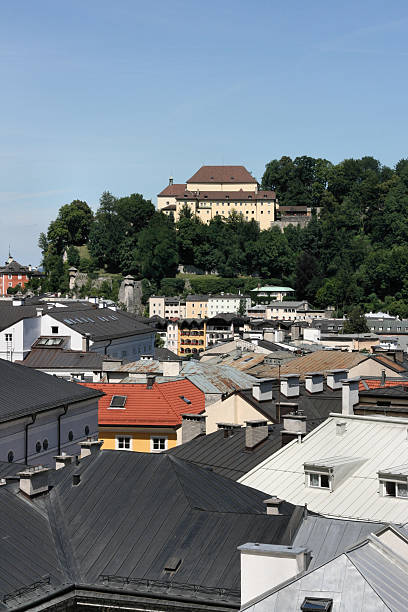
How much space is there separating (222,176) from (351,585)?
15743 cm

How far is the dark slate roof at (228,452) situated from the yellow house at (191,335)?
101m

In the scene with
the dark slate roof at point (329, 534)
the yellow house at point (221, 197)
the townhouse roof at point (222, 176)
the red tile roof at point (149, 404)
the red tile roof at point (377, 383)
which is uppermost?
the townhouse roof at point (222, 176)

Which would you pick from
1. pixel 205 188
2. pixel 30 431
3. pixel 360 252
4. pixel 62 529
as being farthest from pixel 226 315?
pixel 62 529

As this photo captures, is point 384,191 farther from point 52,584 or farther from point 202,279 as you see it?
point 52,584

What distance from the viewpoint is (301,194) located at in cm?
17000

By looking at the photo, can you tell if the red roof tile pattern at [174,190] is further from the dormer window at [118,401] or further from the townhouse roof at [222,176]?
the dormer window at [118,401]

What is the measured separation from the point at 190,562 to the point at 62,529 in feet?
7.87

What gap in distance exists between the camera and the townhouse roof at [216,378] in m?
38.5

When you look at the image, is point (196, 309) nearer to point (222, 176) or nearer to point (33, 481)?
point (222, 176)

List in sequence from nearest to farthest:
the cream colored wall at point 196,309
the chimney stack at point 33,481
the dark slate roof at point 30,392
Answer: the chimney stack at point 33,481
the dark slate roof at point 30,392
the cream colored wall at point 196,309

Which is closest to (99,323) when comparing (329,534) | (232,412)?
(232,412)

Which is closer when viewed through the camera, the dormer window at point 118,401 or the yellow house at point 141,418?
the yellow house at point 141,418

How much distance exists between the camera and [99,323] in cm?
6309

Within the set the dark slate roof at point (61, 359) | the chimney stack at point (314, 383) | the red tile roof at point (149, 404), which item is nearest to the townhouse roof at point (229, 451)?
the chimney stack at point (314, 383)
